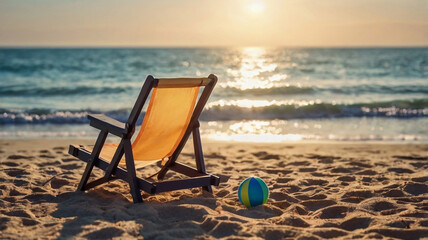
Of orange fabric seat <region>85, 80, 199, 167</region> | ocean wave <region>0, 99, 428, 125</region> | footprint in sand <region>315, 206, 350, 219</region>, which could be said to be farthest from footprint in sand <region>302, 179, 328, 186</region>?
ocean wave <region>0, 99, 428, 125</region>

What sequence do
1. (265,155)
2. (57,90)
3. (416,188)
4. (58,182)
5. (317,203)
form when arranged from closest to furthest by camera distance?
(317,203) → (416,188) → (58,182) → (265,155) → (57,90)

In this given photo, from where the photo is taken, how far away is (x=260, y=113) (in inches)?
468

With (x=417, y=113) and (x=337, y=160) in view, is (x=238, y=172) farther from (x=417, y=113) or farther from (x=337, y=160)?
(x=417, y=113)

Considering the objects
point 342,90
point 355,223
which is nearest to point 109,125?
point 355,223

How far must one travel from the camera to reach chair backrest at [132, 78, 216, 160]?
396 cm

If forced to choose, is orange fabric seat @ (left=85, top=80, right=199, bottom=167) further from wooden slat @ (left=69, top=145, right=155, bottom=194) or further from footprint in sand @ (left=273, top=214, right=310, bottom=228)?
footprint in sand @ (left=273, top=214, right=310, bottom=228)

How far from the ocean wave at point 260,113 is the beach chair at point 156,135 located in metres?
6.59

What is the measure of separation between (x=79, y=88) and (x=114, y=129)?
46.7ft

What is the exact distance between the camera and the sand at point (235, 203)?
3.43 meters

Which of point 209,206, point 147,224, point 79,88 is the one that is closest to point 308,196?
point 209,206

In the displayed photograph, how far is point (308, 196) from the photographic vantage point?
4508 mm

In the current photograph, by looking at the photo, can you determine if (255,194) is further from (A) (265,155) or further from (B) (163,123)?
(A) (265,155)

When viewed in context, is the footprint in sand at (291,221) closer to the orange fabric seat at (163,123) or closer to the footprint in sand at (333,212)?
the footprint in sand at (333,212)

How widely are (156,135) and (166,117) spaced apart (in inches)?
7.2
